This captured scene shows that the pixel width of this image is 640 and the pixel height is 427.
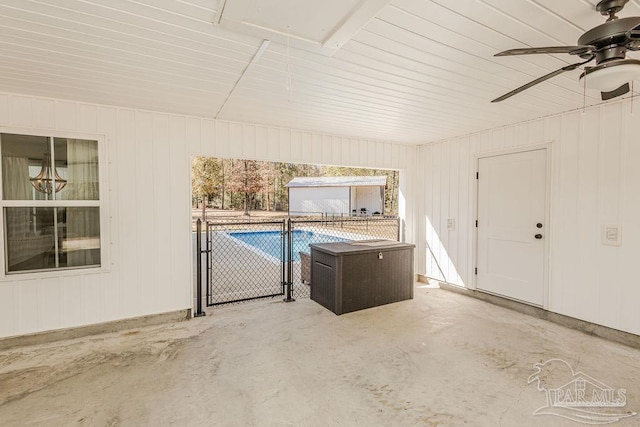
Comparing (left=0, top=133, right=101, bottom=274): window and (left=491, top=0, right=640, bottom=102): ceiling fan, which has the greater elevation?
(left=491, top=0, right=640, bottom=102): ceiling fan

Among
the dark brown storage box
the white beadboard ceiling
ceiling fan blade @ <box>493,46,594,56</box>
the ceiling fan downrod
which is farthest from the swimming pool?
the ceiling fan downrod

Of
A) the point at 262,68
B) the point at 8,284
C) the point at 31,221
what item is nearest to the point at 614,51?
the point at 262,68

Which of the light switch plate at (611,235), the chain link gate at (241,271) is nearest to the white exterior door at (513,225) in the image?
the light switch plate at (611,235)

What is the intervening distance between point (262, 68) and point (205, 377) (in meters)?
2.55

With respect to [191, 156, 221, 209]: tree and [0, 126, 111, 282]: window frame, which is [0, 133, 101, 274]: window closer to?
[0, 126, 111, 282]: window frame

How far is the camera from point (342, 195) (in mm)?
16109

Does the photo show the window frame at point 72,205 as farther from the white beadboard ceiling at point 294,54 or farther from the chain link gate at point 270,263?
the chain link gate at point 270,263

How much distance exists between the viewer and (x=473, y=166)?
A: 459 centimetres

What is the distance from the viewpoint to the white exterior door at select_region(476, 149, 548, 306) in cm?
385

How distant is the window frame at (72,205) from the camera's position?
2.98 m

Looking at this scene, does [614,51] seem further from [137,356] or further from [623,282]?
[137,356]

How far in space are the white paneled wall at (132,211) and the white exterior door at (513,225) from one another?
131 inches

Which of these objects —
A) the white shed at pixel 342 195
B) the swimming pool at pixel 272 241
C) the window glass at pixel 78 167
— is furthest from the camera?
the white shed at pixel 342 195
